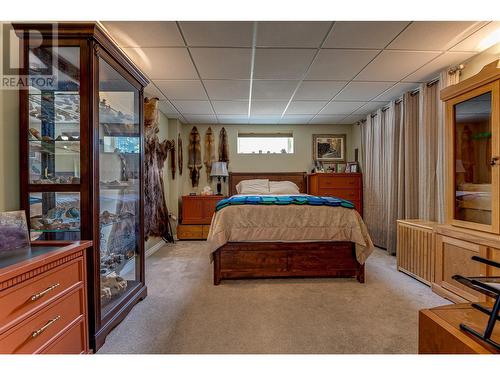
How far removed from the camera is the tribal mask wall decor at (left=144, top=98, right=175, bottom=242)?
3447 mm

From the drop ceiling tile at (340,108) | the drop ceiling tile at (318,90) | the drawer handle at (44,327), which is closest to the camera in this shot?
the drawer handle at (44,327)

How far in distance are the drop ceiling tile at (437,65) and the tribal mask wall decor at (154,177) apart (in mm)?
3374

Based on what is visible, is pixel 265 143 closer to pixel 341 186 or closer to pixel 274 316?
pixel 341 186

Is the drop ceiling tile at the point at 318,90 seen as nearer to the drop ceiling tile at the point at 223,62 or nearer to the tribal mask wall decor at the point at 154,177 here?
the drop ceiling tile at the point at 223,62

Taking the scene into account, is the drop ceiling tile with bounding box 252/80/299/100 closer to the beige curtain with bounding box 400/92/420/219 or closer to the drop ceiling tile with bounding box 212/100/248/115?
the drop ceiling tile with bounding box 212/100/248/115

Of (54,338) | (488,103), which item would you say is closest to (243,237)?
(54,338)

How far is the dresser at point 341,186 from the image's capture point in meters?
4.98

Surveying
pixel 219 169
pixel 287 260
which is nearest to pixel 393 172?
pixel 287 260

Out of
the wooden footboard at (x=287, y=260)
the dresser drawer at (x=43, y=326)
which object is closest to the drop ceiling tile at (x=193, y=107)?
the wooden footboard at (x=287, y=260)

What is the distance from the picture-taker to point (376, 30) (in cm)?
212

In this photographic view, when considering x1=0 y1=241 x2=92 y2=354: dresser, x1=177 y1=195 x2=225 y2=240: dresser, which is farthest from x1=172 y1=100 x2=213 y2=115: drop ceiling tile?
x1=0 y1=241 x2=92 y2=354: dresser

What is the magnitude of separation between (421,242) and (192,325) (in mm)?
2568

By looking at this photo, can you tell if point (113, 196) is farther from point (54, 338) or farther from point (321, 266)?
point (321, 266)

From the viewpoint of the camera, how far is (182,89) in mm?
3486
